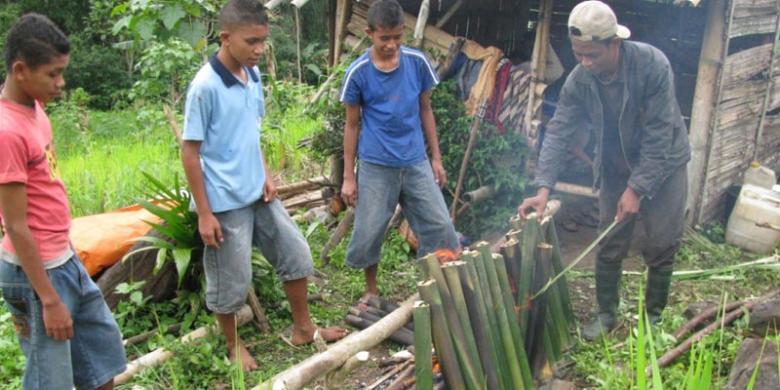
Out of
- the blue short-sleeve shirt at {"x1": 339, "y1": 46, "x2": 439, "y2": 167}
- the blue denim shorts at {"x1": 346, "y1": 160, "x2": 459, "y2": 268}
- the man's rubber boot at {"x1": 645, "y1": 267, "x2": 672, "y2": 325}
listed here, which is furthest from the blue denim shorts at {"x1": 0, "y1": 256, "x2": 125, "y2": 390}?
the man's rubber boot at {"x1": 645, "y1": 267, "x2": 672, "y2": 325}

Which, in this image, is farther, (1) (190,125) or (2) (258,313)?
(2) (258,313)

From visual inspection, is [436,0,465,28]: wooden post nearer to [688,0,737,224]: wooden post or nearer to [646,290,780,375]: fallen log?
[688,0,737,224]: wooden post

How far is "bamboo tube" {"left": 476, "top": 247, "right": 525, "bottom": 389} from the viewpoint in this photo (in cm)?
319

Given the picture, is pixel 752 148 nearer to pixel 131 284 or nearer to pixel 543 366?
pixel 543 366

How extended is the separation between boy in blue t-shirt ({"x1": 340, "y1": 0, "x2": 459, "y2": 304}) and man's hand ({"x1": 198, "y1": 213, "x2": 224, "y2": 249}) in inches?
47.5

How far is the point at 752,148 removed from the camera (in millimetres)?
7129

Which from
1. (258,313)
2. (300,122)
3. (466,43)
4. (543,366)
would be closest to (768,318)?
(543,366)

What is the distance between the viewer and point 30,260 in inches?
105

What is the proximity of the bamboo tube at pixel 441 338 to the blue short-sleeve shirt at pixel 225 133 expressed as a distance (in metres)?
1.39

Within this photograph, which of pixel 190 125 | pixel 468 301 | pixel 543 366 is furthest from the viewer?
pixel 543 366

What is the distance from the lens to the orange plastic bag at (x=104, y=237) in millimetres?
4574

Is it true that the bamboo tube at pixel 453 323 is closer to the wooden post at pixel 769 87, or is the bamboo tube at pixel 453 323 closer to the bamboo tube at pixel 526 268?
the bamboo tube at pixel 526 268

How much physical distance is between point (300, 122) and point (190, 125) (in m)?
5.83

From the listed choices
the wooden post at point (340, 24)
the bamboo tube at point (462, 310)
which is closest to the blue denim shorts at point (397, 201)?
the bamboo tube at point (462, 310)
